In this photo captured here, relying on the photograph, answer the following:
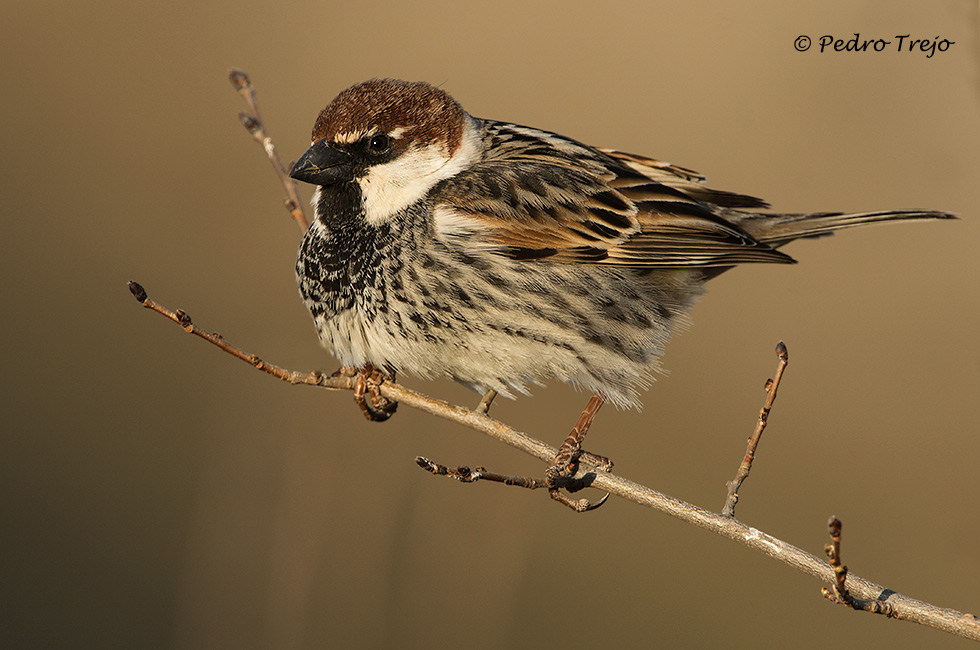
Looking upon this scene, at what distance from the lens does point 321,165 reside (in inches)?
134

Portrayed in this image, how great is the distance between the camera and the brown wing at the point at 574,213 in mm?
3596

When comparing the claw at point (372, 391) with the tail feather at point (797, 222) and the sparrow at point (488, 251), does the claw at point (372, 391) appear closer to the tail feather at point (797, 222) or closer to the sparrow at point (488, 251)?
the sparrow at point (488, 251)

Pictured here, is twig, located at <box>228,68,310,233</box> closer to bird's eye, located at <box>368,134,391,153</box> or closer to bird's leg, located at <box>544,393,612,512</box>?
bird's eye, located at <box>368,134,391,153</box>

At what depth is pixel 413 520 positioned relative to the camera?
3.26 metres

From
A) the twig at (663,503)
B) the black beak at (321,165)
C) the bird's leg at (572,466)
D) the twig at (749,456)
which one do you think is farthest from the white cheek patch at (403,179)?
the twig at (749,456)

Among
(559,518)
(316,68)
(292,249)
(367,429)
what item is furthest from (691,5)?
(367,429)

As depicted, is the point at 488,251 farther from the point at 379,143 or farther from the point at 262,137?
the point at 262,137

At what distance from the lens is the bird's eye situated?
350cm

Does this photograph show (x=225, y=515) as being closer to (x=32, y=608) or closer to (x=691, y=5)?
(x=32, y=608)

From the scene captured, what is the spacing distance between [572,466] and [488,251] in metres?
0.85

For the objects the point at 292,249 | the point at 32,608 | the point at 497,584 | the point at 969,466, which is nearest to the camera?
the point at 497,584

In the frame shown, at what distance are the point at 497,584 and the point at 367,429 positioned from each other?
0.74 metres

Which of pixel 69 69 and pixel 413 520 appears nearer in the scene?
pixel 413 520

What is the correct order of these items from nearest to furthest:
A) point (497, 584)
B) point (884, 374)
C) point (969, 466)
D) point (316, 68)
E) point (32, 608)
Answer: point (497, 584)
point (32, 608)
point (969, 466)
point (884, 374)
point (316, 68)
